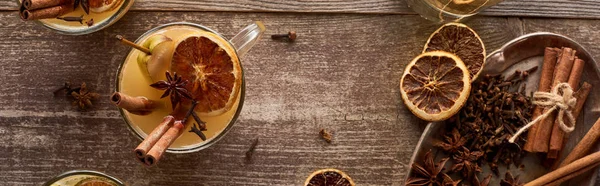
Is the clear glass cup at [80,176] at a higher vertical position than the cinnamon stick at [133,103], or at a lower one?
lower

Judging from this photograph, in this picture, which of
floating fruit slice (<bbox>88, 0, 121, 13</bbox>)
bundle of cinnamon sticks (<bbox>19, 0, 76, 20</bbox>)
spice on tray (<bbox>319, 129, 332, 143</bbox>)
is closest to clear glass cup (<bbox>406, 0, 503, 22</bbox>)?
spice on tray (<bbox>319, 129, 332, 143</bbox>)

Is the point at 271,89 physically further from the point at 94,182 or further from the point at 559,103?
the point at 559,103

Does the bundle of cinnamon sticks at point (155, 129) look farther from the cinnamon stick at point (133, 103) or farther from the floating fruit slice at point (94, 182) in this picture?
the floating fruit slice at point (94, 182)

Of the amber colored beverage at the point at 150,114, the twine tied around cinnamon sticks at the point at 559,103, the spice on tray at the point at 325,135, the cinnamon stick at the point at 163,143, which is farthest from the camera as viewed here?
the spice on tray at the point at 325,135

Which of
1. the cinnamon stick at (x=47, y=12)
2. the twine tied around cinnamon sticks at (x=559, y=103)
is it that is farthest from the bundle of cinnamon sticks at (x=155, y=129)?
the twine tied around cinnamon sticks at (x=559, y=103)

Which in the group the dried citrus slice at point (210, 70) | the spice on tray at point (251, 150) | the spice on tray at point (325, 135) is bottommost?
the spice on tray at point (251, 150)

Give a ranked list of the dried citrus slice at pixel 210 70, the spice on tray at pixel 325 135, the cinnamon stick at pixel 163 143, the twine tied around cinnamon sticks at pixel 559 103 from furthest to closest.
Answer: the spice on tray at pixel 325 135, the twine tied around cinnamon sticks at pixel 559 103, the dried citrus slice at pixel 210 70, the cinnamon stick at pixel 163 143

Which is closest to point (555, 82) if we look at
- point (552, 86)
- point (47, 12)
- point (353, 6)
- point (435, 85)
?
point (552, 86)
